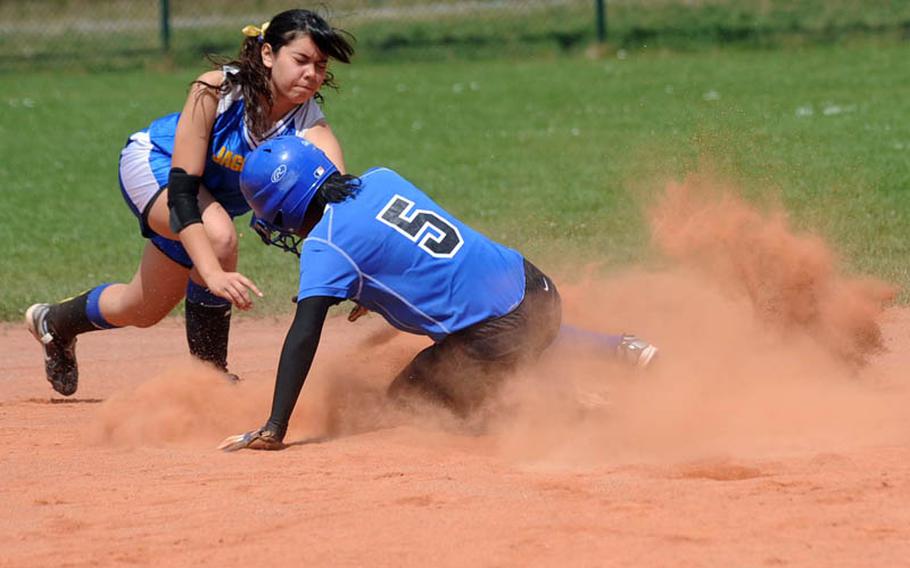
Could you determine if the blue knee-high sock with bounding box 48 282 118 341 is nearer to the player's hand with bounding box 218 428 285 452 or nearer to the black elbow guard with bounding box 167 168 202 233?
the black elbow guard with bounding box 167 168 202 233

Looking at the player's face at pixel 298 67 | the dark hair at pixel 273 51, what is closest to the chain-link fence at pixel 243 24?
the dark hair at pixel 273 51

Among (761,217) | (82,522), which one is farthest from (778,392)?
(82,522)

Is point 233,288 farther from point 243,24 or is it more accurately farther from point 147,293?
point 243,24

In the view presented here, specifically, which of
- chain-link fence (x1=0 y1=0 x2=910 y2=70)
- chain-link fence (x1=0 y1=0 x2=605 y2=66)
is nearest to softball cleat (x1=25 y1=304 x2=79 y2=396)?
chain-link fence (x1=0 y1=0 x2=910 y2=70)

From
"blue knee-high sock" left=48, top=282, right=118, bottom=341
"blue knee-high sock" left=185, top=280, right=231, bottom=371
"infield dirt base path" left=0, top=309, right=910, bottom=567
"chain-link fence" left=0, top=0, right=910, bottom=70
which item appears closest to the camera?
"infield dirt base path" left=0, top=309, right=910, bottom=567

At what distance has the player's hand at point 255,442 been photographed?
5055 millimetres

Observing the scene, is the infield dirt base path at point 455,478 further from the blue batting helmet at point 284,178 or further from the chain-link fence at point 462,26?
the chain-link fence at point 462,26

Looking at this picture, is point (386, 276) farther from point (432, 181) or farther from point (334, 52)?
point (432, 181)

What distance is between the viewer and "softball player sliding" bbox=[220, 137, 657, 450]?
16.4 ft

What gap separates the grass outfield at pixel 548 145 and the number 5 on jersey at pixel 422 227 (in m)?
1.92

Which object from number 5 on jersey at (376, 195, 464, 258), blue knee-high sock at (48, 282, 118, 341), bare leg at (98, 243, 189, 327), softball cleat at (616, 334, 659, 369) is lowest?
blue knee-high sock at (48, 282, 118, 341)

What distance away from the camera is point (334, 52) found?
5.65 m

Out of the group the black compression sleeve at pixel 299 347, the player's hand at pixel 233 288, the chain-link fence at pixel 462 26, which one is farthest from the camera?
the chain-link fence at pixel 462 26

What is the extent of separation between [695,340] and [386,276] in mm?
1709
